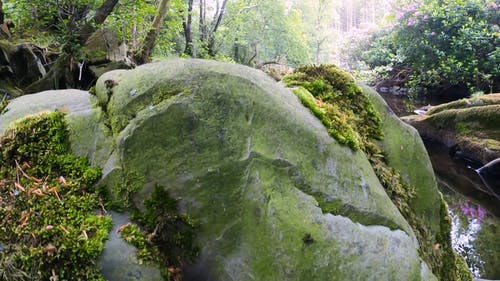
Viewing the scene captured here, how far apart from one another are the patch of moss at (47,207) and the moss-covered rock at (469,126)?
30.4ft

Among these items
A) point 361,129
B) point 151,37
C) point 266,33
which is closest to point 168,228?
point 361,129

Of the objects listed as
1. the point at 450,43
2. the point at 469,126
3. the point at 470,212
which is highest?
the point at 450,43

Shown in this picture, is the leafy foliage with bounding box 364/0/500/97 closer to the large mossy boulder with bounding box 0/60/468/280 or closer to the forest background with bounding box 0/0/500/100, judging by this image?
the forest background with bounding box 0/0/500/100

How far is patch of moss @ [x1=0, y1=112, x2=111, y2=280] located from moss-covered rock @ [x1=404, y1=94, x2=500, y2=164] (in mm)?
9269

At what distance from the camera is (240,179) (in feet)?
7.19

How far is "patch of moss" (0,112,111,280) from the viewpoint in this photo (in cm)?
173

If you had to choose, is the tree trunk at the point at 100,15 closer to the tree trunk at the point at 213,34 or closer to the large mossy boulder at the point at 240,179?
the large mossy boulder at the point at 240,179

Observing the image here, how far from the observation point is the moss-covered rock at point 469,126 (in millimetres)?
8880

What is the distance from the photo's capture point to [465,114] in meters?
9.72

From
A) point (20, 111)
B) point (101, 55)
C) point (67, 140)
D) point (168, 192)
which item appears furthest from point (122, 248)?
point (101, 55)

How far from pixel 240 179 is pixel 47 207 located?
3.42ft

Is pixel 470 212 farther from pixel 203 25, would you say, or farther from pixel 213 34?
pixel 203 25

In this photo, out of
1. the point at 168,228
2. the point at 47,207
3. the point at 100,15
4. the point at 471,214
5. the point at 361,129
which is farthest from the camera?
the point at 471,214

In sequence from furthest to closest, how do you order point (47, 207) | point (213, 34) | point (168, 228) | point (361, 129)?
point (213, 34)
point (361, 129)
point (168, 228)
point (47, 207)
